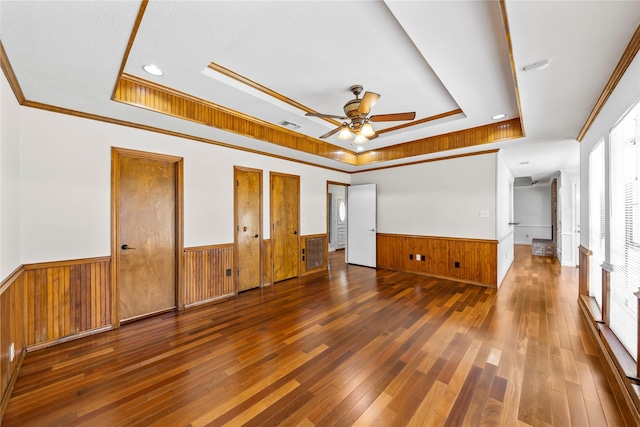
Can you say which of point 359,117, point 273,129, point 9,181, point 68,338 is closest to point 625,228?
point 359,117

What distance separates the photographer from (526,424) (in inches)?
62.5

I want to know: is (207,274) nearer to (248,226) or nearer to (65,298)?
(248,226)

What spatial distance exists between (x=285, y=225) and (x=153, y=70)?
10.5 feet

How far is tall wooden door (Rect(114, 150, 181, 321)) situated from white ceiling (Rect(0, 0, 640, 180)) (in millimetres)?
574

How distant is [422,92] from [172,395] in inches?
144

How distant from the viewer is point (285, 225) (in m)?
5.01

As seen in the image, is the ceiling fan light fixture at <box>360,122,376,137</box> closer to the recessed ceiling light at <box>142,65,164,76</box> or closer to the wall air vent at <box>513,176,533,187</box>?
the recessed ceiling light at <box>142,65,164,76</box>

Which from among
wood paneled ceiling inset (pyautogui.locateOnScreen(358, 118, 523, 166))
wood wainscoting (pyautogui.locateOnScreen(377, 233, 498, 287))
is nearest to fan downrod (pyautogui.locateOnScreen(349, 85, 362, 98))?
wood paneled ceiling inset (pyautogui.locateOnScreen(358, 118, 523, 166))

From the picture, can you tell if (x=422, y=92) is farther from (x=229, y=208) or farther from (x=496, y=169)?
(x=229, y=208)

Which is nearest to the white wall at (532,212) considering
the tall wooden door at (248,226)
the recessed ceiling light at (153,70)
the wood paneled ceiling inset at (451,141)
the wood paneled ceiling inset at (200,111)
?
the wood paneled ceiling inset at (451,141)

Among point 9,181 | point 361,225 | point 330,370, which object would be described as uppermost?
point 9,181

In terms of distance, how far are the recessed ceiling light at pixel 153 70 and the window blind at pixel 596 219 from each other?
14.8 ft

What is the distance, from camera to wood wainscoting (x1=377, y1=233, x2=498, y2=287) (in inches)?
178

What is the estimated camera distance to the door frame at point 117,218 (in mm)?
2953
